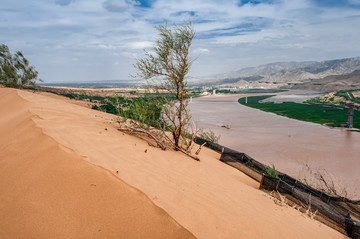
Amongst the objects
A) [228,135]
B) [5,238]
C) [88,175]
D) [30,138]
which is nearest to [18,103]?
[30,138]

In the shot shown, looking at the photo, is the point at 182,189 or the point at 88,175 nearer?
the point at 88,175

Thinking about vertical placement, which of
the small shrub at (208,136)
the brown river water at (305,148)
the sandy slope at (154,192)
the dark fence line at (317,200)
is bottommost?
the brown river water at (305,148)

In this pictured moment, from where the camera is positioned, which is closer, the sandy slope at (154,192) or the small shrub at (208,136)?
the sandy slope at (154,192)

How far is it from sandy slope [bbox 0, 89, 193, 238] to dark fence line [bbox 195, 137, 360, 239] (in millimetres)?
2978

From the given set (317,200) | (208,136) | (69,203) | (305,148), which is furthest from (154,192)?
(305,148)

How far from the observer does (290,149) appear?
511 inches

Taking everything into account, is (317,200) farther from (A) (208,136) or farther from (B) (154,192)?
(A) (208,136)

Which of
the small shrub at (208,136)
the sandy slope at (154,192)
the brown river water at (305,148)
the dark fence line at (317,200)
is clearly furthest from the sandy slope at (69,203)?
the small shrub at (208,136)

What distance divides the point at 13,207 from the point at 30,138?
6.84ft

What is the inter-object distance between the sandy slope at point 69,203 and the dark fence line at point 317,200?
2978 mm

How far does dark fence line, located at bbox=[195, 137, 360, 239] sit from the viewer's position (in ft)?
12.9

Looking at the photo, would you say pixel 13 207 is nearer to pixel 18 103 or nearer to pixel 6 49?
pixel 18 103

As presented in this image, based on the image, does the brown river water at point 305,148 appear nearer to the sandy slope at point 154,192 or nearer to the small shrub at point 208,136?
the small shrub at point 208,136

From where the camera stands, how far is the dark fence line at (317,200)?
12.9ft
